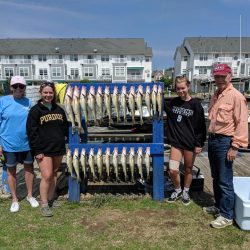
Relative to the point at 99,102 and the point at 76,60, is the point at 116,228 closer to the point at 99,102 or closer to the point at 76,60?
the point at 99,102

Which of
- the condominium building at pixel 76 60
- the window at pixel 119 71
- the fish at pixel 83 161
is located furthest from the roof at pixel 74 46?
the fish at pixel 83 161

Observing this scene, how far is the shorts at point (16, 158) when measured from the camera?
190 inches

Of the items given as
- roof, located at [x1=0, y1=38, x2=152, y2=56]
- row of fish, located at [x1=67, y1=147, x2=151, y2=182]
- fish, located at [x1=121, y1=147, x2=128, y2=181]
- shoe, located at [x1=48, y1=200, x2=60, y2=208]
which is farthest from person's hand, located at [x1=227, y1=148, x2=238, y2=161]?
roof, located at [x1=0, y1=38, x2=152, y2=56]

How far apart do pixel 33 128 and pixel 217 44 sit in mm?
74821

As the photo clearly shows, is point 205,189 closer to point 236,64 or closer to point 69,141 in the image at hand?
point 69,141

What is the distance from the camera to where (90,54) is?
239 feet

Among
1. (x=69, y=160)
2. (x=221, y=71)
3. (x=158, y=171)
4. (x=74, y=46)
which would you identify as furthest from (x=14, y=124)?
(x=74, y=46)

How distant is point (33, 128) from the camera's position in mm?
4512

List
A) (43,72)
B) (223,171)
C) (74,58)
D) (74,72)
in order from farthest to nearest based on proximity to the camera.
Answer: (43,72)
(74,72)
(74,58)
(223,171)

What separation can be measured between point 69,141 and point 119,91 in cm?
112

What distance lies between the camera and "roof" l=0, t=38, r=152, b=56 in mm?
72812

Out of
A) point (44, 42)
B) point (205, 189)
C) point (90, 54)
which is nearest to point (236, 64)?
point (90, 54)

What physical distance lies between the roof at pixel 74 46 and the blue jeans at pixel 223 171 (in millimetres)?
70153

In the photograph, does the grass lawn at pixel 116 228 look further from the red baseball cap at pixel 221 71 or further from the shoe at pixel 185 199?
the red baseball cap at pixel 221 71
